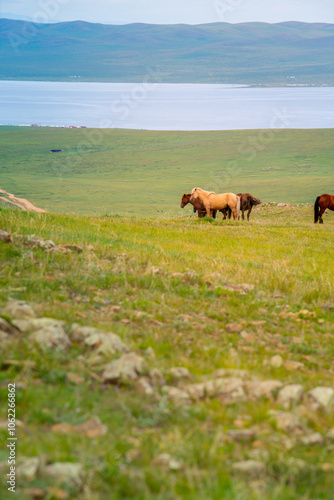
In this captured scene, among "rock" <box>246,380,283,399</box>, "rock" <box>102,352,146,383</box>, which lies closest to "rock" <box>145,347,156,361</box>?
"rock" <box>102,352,146,383</box>

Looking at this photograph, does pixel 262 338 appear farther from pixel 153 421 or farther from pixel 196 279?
pixel 153 421

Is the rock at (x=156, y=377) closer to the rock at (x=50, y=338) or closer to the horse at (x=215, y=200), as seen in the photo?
the rock at (x=50, y=338)

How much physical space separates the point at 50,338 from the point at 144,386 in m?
1.16

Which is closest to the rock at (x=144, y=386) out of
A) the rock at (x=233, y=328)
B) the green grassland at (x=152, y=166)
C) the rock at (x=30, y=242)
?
the rock at (x=233, y=328)

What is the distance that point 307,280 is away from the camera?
31.8 ft

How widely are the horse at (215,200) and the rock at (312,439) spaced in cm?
2124

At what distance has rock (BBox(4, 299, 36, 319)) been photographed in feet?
17.8

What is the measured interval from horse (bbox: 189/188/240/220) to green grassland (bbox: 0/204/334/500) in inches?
470

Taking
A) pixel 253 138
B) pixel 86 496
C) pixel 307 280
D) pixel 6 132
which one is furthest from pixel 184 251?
pixel 6 132

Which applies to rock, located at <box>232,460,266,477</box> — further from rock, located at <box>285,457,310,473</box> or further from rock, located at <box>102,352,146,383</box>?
rock, located at <box>102,352,146,383</box>

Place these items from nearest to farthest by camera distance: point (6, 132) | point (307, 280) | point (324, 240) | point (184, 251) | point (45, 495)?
point (45, 495), point (307, 280), point (184, 251), point (324, 240), point (6, 132)

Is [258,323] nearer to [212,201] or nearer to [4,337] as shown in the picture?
[4,337]

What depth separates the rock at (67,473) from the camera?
3.09 meters

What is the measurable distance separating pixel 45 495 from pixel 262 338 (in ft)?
12.7
